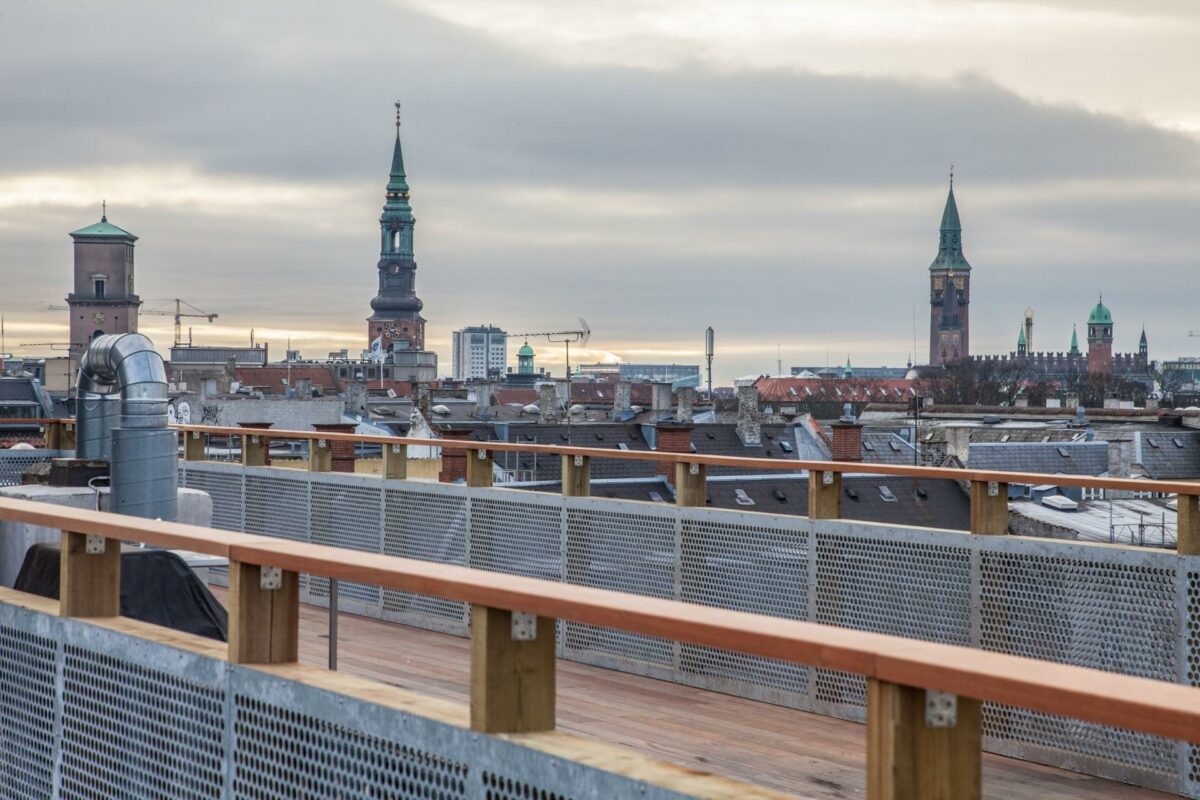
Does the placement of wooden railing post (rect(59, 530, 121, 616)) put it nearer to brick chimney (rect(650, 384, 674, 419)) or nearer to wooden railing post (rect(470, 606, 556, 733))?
wooden railing post (rect(470, 606, 556, 733))

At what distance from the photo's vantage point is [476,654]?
3479 millimetres

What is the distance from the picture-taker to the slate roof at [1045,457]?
55.9 meters

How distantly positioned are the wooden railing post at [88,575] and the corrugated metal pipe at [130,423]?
19.7ft

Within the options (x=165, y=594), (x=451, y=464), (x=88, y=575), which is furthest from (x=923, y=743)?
(x=451, y=464)

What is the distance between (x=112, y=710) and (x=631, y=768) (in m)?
2.07

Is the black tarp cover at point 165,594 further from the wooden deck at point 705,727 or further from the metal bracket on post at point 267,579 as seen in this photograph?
the metal bracket on post at point 267,579

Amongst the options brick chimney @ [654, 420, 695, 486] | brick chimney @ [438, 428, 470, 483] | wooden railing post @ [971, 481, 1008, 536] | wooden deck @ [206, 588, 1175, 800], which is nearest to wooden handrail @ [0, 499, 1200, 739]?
wooden deck @ [206, 588, 1175, 800]

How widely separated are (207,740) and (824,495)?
4.89 metres

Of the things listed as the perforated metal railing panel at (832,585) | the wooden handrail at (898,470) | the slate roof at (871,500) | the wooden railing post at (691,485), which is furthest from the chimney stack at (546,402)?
the wooden railing post at (691,485)

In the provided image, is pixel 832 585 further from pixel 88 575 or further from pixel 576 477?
pixel 88 575

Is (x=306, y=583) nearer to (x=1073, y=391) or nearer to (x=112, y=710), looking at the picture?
(x=112, y=710)

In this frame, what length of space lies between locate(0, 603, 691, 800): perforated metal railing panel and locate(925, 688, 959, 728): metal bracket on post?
22.2 inches

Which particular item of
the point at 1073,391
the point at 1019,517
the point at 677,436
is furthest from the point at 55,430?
the point at 1073,391

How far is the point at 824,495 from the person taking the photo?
8539 mm
